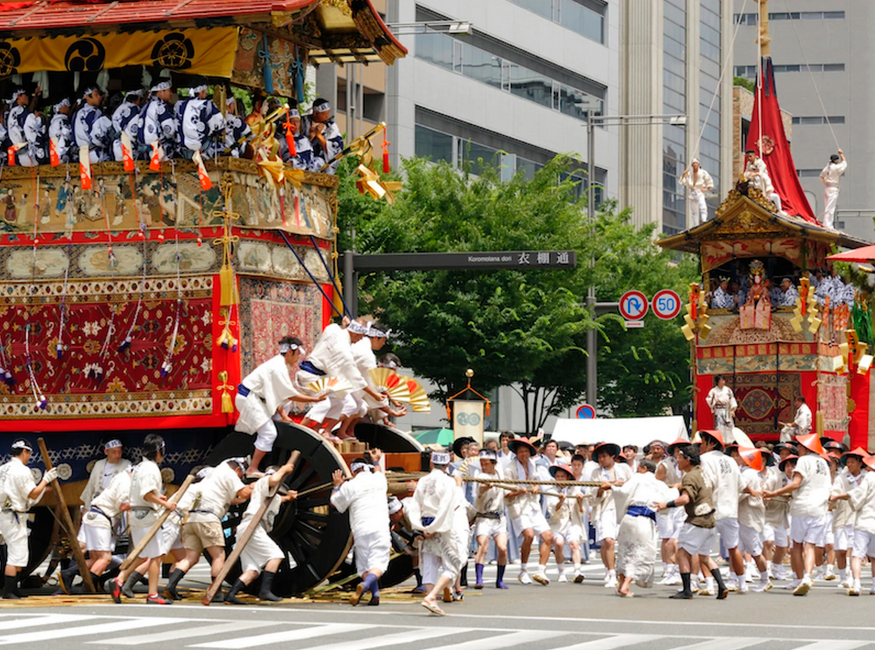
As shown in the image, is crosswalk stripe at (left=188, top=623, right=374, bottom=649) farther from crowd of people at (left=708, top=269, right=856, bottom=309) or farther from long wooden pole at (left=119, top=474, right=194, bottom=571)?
crowd of people at (left=708, top=269, right=856, bottom=309)

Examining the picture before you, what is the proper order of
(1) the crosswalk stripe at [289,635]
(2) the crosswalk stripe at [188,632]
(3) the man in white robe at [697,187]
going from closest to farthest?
1. (1) the crosswalk stripe at [289,635]
2. (2) the crosswalk stripe at [188,632]
3. (3) the man in white robe at [697,187]

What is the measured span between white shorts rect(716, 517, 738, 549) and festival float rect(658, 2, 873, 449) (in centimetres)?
1609

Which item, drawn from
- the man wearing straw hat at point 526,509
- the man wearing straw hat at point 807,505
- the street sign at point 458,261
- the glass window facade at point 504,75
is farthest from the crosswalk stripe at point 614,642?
the glass window facade at point 504,75

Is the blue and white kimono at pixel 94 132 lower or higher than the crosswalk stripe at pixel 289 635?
higher

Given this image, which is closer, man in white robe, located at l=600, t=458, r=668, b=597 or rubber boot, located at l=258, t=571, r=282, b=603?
rubber boot, located at l=258, t=571, r=282, b=603

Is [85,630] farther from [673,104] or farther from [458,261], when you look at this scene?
[673,104]

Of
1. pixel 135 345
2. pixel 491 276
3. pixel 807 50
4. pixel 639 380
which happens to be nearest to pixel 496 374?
pixel 491 276

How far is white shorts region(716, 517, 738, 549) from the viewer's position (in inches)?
728

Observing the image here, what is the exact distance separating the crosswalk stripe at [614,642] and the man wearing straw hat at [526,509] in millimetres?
6130

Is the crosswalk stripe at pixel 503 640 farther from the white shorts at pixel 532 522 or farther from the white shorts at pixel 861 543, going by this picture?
the white shorts at pixel 861 543

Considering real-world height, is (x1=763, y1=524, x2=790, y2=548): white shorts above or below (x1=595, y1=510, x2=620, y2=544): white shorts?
below

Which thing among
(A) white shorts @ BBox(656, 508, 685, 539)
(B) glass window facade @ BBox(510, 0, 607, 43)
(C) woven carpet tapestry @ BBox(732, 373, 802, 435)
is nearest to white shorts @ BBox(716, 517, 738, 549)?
(A) white shorts @ BBox(656, 508, 685, 539)

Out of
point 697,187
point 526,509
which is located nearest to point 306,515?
point 526,509

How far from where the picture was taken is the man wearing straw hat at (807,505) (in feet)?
62.6
